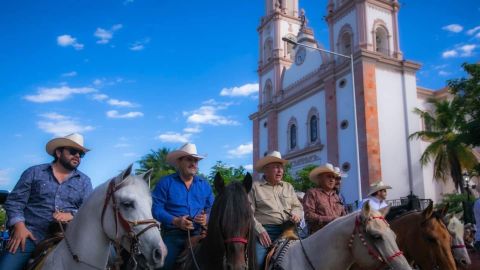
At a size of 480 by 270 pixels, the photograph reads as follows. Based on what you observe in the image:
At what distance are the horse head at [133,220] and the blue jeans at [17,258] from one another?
1331 mm

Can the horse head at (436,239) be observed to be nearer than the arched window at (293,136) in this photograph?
Yes

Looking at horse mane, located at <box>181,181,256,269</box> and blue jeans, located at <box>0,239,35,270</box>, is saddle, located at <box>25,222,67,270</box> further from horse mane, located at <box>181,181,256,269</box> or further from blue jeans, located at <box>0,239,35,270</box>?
horse mane, located at <box>181,181,256,269</box>

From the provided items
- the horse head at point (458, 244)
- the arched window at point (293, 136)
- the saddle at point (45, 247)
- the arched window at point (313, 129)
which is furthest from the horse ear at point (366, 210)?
the arched window at point (293, 136)

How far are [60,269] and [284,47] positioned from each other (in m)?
38.3

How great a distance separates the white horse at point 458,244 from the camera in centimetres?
618

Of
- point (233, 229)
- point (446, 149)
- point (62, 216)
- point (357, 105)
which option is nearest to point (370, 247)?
point (233, 229)

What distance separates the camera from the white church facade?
28.3 m

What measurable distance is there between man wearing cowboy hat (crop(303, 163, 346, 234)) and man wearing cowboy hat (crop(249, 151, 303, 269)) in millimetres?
252

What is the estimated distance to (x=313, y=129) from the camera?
33.8m

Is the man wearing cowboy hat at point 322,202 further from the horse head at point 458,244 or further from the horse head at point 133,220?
the horse head at point 133,220

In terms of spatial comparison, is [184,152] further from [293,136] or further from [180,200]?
[293,136]

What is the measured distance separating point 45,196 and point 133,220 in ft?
5.42

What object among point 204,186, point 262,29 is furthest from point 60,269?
point 262,29

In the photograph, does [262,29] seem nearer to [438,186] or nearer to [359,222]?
[438,186]
